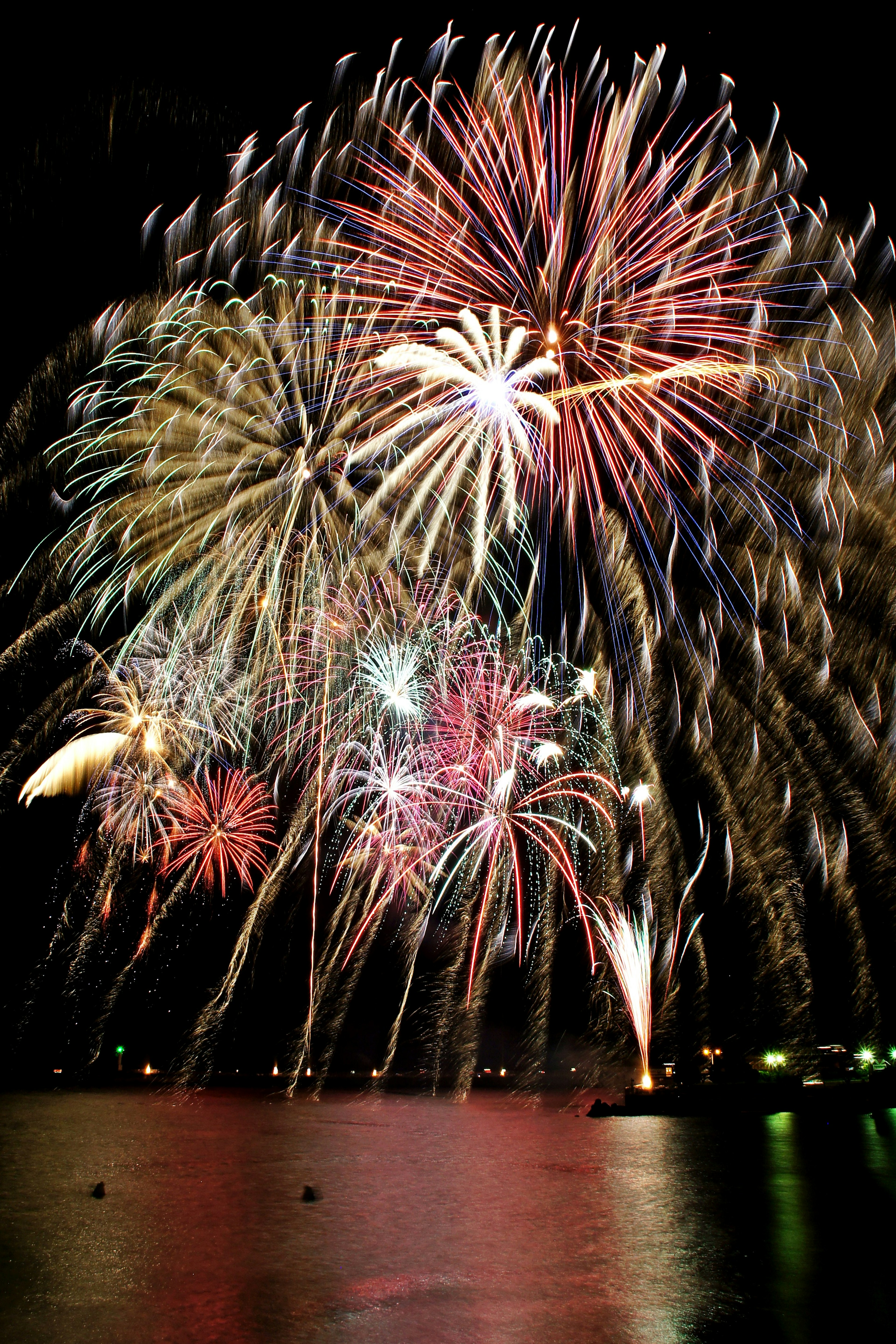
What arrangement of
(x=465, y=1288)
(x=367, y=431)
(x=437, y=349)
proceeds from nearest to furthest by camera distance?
(x=465, y=1288) → (x=437, y=349) → (x=367, y=431)

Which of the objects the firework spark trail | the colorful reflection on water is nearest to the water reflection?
the colorful reflection on water

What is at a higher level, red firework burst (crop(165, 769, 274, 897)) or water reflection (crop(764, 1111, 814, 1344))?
→ red firework burst (crop(165, 769, 274, 897))

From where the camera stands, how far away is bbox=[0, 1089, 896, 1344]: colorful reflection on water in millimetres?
7488

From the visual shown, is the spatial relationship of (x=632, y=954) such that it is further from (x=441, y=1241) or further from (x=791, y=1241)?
(x=441, y=1241)

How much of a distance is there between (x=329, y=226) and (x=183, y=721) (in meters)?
9.06

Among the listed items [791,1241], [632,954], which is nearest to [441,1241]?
[791,1241]

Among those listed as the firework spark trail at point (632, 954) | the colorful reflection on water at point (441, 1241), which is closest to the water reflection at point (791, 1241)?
the colorful reflection on water at point (441, 1241)

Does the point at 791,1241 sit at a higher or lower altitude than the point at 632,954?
lower

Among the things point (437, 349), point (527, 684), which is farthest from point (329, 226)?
point (527, 684)

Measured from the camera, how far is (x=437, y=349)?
471 inches

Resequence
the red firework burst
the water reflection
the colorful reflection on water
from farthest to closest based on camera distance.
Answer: the red firework burst → the water reflection → the colorful reflection on water

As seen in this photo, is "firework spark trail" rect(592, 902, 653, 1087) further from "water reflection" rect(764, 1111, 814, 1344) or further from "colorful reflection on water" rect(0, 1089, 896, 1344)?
"water reflection" rect(764, 1111, 814, 1344)

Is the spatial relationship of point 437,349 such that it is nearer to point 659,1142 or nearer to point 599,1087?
point 659,1142

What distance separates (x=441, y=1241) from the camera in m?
10.7
